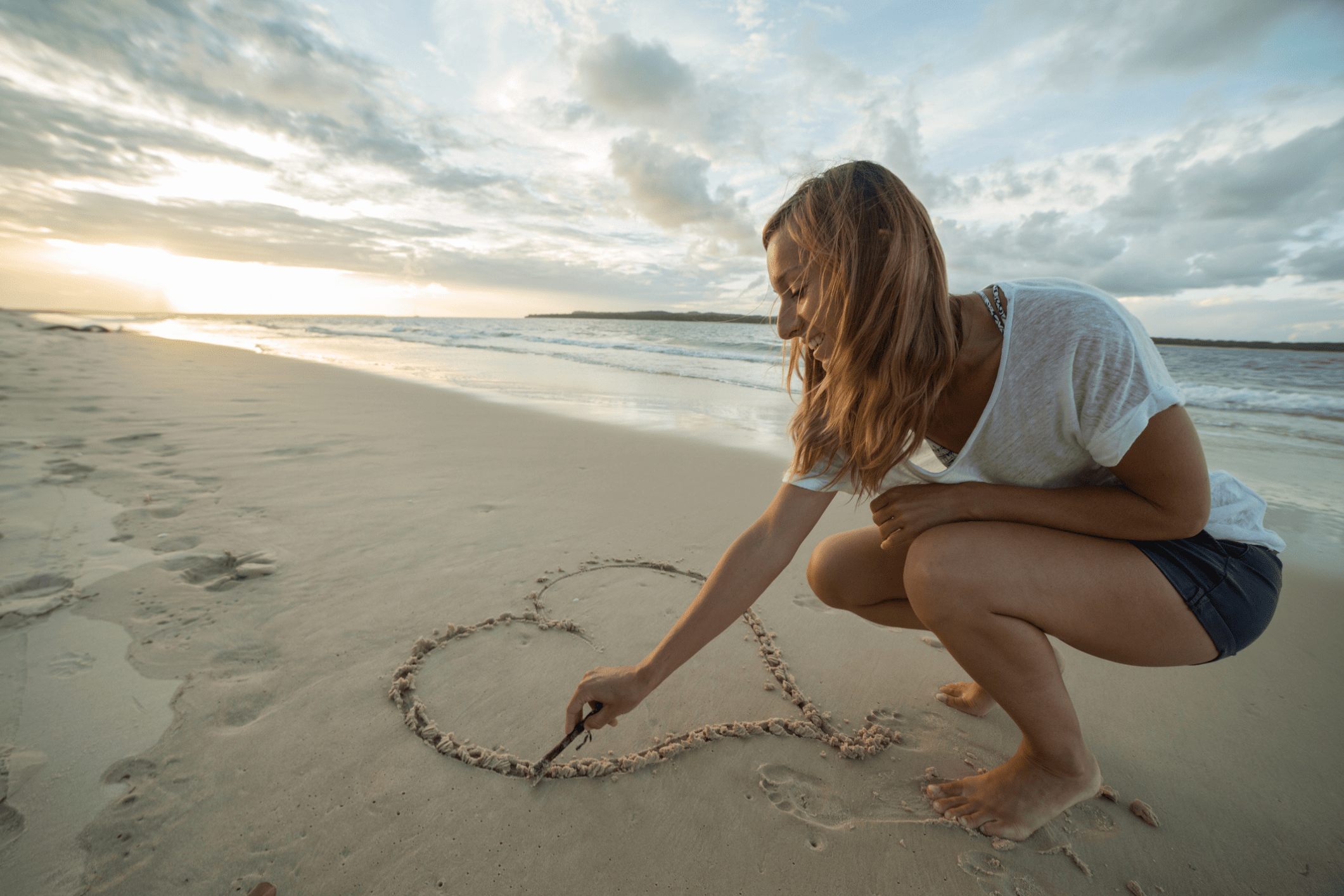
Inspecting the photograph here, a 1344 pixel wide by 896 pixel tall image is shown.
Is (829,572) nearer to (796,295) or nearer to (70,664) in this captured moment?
(796,295)

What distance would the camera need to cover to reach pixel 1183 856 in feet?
4.23

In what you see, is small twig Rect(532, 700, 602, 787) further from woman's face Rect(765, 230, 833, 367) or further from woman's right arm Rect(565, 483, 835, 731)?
woman's face Rect(765, 230, 833, 367)

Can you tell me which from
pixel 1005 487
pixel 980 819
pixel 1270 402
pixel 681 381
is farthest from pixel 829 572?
pixel 1270 402

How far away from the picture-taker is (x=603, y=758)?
1.45m

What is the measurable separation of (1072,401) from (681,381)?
347 inches

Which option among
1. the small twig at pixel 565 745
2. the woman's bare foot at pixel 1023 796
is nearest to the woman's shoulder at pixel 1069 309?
the woman's bare foot at pixel 1023 796

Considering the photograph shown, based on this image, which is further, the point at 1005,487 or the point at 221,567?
the point at 221,567

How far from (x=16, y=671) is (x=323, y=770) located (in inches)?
38.2

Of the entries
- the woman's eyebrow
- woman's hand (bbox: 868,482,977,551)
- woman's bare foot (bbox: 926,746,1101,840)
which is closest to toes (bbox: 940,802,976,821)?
woman's bare foot (bbox: 926,746,1101,840)

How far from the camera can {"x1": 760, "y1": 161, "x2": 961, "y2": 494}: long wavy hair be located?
1150 millimetres

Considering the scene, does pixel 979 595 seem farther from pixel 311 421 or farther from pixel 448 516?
pixel 311 421

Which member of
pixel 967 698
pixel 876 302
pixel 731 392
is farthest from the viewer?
pixel 731 392

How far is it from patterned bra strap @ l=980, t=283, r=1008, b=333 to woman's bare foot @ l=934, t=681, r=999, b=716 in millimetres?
1093

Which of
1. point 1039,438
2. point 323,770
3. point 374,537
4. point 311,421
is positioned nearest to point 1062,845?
point 1039,438
